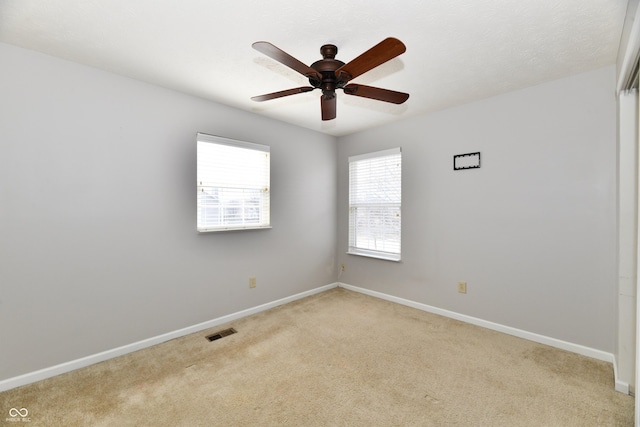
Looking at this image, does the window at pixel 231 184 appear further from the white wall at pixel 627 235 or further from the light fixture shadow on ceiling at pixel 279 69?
the white wall at pixel 627 235

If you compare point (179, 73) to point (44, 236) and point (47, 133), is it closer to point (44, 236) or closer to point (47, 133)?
point (47, 133)

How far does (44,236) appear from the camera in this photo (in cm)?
208

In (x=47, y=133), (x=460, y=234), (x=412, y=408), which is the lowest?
(x=412, y=408)

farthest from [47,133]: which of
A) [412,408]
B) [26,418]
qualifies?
[412,408]

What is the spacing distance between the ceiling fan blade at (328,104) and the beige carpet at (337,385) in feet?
6.56

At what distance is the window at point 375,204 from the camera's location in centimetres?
372

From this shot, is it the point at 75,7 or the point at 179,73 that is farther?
the point at 179,73

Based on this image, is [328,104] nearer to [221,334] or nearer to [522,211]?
[522,211]

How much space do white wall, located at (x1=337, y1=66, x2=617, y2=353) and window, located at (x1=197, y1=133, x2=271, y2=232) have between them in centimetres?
180

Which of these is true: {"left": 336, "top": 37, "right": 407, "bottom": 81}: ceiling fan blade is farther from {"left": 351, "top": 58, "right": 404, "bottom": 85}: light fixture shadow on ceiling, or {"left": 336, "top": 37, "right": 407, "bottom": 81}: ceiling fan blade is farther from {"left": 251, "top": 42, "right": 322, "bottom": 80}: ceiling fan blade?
{"left": 351, "top": 58, "right": 404, "bottom": 85}: light fixture shadow on ceiling

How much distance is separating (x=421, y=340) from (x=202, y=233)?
7.92ft

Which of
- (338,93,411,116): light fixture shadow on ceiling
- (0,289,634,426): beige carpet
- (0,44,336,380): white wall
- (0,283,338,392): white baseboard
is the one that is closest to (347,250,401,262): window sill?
(0,289,634,426): beige carpet

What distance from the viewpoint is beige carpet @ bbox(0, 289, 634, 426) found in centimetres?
169
